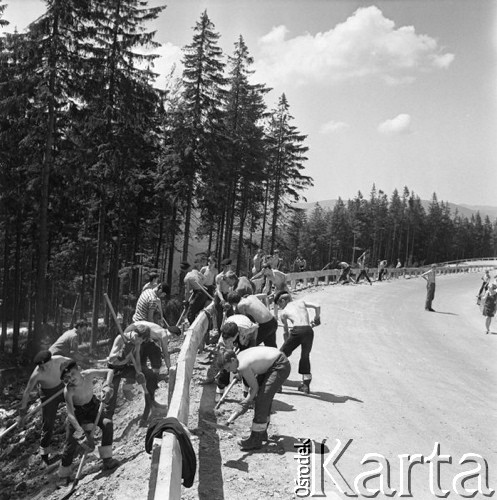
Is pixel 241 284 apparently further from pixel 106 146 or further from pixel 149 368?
pixel 106 146

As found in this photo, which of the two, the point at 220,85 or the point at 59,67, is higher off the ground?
the point at 220,85

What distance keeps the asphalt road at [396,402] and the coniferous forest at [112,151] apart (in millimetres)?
5900

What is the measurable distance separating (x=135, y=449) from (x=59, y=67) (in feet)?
48.0

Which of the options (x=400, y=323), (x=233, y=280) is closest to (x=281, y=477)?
(x=233, y=280)

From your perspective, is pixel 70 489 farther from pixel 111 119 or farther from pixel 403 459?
pixel 111 119

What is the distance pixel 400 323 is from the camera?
52.7 ft

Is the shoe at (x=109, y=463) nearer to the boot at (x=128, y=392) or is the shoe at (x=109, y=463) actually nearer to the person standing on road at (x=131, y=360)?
the person standing on road at (x=131, y=360)

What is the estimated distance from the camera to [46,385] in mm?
7789

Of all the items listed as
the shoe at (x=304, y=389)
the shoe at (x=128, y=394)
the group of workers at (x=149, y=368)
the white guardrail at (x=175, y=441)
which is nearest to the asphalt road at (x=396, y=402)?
the shoe at (x=304, y=389)

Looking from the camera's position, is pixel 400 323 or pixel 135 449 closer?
pixel 135 449

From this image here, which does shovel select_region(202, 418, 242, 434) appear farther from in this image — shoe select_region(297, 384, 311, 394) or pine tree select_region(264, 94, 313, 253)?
pine tree select_region(264, 94, 313, 253)

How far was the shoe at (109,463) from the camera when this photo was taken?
6.56 meters

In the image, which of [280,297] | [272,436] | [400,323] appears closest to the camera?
[272,436]

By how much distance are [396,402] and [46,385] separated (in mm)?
6049
